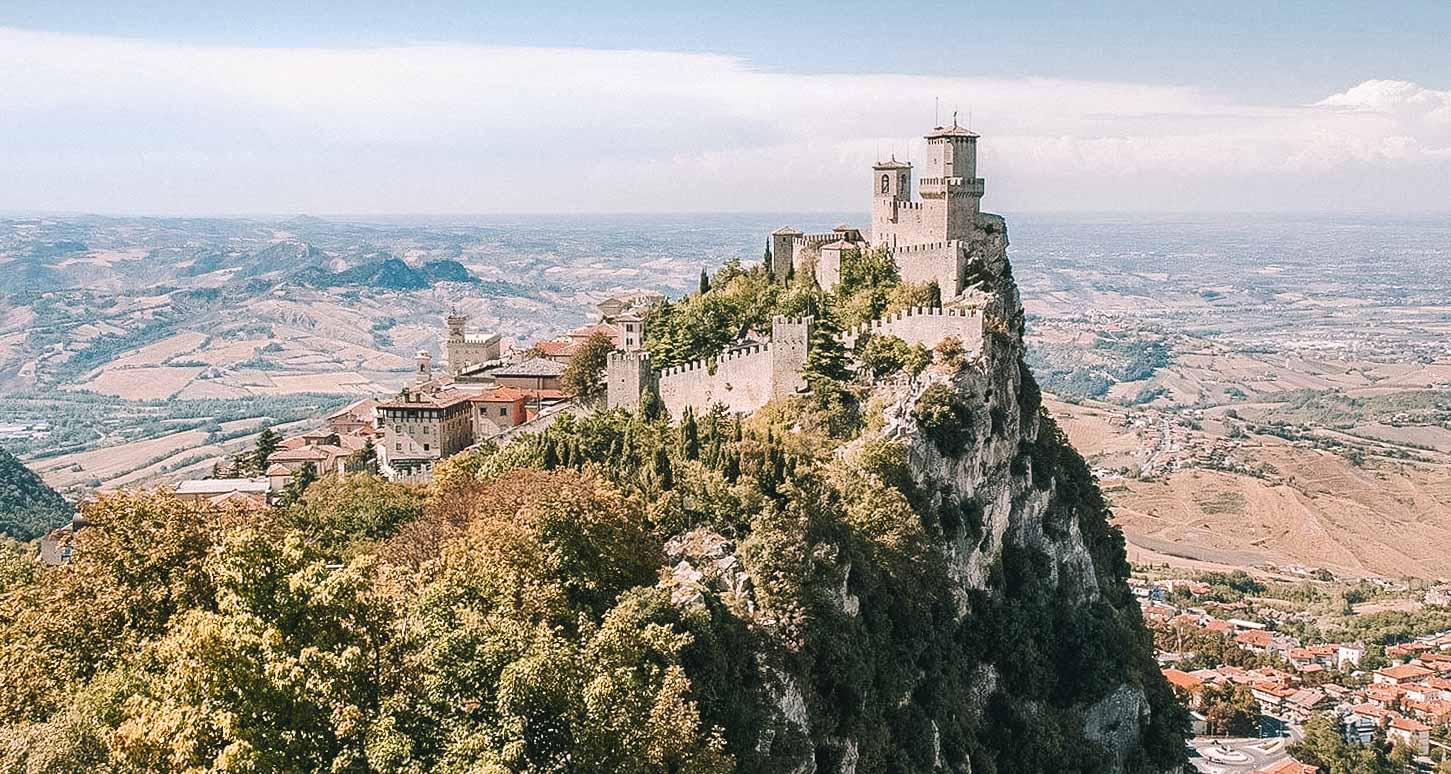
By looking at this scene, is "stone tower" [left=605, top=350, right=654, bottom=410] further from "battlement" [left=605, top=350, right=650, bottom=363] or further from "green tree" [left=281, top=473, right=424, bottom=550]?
"green tree" [left=281, top=473, right=424, bottom=550]

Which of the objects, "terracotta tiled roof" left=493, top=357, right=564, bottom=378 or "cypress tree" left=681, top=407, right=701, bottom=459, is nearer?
"cypress tree" left=681, top=407, right=701, bottom=459

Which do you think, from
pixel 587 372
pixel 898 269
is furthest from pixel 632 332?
pixel 898 269

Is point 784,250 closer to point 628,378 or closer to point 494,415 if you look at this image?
point 628,378

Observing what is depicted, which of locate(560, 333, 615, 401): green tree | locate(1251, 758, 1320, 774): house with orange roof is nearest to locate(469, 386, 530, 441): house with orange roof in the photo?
locate(560, 333, 615, 401): green tree

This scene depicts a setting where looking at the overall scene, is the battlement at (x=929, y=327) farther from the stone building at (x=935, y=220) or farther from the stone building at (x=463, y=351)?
the stone building at (x=463, y=351)

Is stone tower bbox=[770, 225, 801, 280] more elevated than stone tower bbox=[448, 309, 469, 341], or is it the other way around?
stone tower bbox=[770, 225, 801, 280]

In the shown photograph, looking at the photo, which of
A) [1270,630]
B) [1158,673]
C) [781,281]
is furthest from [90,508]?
[1270,630]
